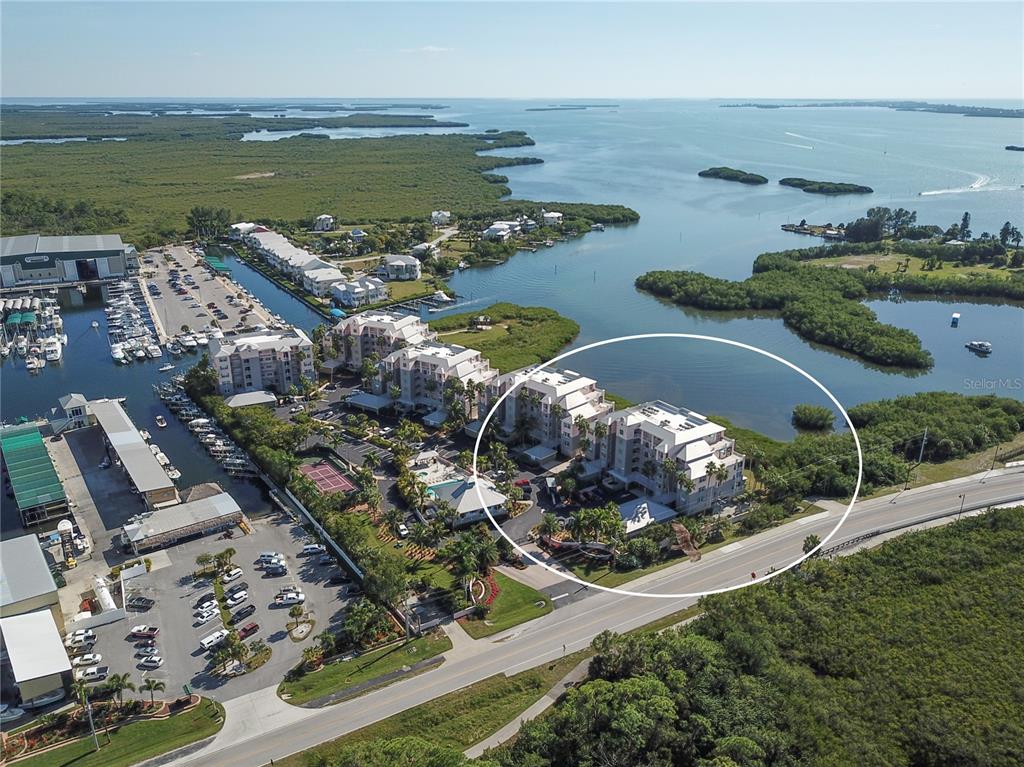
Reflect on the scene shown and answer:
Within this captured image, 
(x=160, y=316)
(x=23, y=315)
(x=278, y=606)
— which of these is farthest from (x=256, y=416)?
(x=23, y=315)

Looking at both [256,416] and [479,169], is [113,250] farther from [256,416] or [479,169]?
[479,169]

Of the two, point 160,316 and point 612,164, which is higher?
point 612,164

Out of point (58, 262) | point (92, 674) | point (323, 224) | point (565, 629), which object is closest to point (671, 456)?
point (565, 629)

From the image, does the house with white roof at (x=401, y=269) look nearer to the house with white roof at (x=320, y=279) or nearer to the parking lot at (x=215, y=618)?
the house with white roof at (x=320, y=279)

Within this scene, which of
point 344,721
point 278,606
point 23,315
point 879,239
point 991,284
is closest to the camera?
point 344,721

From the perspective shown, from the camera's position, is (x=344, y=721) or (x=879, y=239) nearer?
(x=344, y=721)

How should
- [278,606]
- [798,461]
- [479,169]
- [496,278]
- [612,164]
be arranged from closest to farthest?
[278,606], [798,461], [496,278], [479,169], [612,164]
